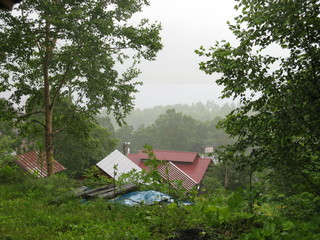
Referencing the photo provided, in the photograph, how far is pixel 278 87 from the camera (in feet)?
15.9

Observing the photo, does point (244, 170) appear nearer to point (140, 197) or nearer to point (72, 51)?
point (140, 197)

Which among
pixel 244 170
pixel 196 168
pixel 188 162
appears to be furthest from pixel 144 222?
pixel 188 162

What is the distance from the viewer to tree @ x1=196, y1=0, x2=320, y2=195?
4352 millimetres

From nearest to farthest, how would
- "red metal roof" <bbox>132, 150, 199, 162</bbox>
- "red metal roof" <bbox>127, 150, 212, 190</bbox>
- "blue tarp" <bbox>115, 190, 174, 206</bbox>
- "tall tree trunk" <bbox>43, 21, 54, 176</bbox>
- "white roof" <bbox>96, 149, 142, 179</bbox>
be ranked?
"blue tarp" <bbox>115, 190, 174, 206</bbox> → "tall tree trunk" <bbox>43, 21, 54, 176</bbox> → "white roof" <bbox>96, 149, 142, 179</bbox> → "red metal roof" <bbox>127, 150, 212, 190</bbox> → "red metal roof" <bbox>132, 150, 199, 162</bbox>

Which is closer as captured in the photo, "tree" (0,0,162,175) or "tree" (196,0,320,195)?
"tree" (196,0,320,195)

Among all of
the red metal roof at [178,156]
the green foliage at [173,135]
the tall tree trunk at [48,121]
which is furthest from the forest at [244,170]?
the green foliage at [173,135]

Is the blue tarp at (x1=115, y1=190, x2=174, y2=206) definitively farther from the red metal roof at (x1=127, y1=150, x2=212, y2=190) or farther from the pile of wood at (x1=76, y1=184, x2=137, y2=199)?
the red metal roof at (x1=127, y1=150, x2=212, y2=190)

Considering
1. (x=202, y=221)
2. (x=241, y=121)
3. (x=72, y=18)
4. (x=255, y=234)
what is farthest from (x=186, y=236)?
(x=72, y=18)

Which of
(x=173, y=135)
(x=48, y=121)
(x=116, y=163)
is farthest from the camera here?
(x=173, y=135)

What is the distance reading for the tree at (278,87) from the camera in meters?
4.35

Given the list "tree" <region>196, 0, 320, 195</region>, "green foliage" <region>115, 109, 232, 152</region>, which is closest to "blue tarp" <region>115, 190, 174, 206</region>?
"tree" <region>196, 0, 320, 195</region>

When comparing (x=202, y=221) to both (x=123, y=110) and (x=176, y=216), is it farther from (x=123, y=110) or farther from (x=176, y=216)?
(x=123, y=110)

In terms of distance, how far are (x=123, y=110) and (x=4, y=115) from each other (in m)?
5.01

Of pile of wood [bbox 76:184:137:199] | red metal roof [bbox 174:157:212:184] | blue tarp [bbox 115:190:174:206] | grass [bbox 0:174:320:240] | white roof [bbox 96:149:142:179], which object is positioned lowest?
red metal roof [bbox 174:157:212:184]
